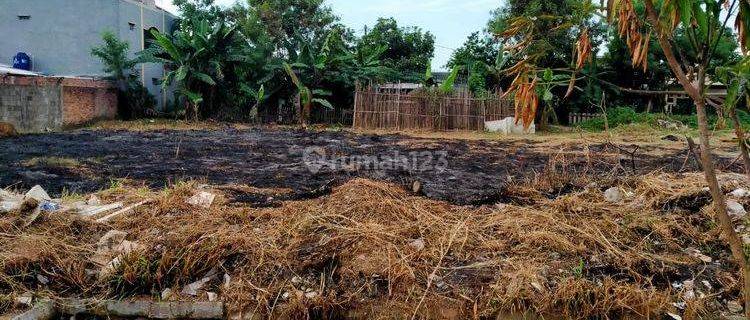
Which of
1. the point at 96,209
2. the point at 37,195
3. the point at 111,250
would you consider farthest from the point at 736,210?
the point at 37,195

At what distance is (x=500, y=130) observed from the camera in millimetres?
14688

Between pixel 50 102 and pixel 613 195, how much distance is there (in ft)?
46.0

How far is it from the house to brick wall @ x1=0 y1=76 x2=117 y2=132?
189cm

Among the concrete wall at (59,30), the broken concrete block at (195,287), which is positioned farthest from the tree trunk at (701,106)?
the concrete wall at (59,30)

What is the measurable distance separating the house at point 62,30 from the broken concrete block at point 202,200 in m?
14.6

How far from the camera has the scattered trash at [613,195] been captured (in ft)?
14.4

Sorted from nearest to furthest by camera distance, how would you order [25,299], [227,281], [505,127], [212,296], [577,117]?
[25,299] < [212,296] < [227,281] < [505,127] < [577,117]

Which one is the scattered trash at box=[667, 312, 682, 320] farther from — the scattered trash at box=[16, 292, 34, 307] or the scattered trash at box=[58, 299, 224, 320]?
the scattered trash at box=[16, 292, 34, 307]

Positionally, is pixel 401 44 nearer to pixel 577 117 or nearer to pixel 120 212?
pixel 577 117

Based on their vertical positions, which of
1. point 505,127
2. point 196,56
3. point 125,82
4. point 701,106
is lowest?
point 505,127

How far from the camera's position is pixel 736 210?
12.3 ft

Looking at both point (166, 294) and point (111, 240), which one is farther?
point (111, 240)

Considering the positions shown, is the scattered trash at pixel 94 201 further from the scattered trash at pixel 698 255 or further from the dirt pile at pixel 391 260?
the scattered trash at pixel 698 255

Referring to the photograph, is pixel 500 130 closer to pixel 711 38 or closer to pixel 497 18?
pixel 497 18
